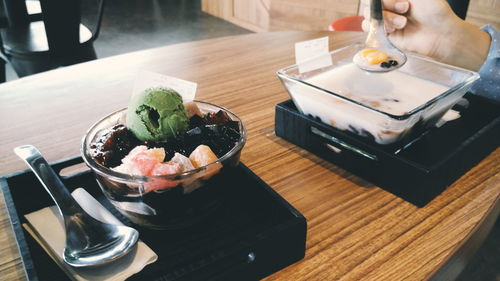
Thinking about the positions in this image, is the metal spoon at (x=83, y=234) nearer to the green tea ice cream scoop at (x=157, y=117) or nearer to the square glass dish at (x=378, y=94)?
the green tea ice cream scoop at (x=157, y=117)

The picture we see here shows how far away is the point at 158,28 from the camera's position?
14.0ft

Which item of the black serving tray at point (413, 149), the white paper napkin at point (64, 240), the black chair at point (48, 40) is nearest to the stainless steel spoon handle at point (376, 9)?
the black serving tray at point (413, 149)

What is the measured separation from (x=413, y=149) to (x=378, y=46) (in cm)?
30

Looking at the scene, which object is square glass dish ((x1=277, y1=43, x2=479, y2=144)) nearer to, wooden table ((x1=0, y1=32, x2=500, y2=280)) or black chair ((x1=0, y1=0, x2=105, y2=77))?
wooden table ((x1=0, y1=32, x2=500, y2=280))

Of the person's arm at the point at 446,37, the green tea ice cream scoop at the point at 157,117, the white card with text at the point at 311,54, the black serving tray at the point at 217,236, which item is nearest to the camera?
the black serving tray at the point at 217,236

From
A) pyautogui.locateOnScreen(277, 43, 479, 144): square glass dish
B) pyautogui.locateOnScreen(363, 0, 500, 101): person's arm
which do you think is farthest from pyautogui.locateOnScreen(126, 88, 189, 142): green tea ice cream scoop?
pyautogui.locateOnScreen(363, 0, 500, 101): person's arm

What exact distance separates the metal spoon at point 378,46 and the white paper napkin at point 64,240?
0.57 meters

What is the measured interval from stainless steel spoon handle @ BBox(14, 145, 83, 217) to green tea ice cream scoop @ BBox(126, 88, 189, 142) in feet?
0.42

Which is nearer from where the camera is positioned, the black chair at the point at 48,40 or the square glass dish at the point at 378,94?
the square glass dish at the point at 378,94

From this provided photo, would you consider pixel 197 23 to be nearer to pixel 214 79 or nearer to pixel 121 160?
pixel 214 79

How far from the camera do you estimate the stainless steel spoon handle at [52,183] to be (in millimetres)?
568

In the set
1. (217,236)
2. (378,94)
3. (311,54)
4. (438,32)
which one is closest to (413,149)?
(378,94)

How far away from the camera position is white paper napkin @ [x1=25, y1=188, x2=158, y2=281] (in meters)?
0.50

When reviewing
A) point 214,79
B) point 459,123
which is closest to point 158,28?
point 214,79
